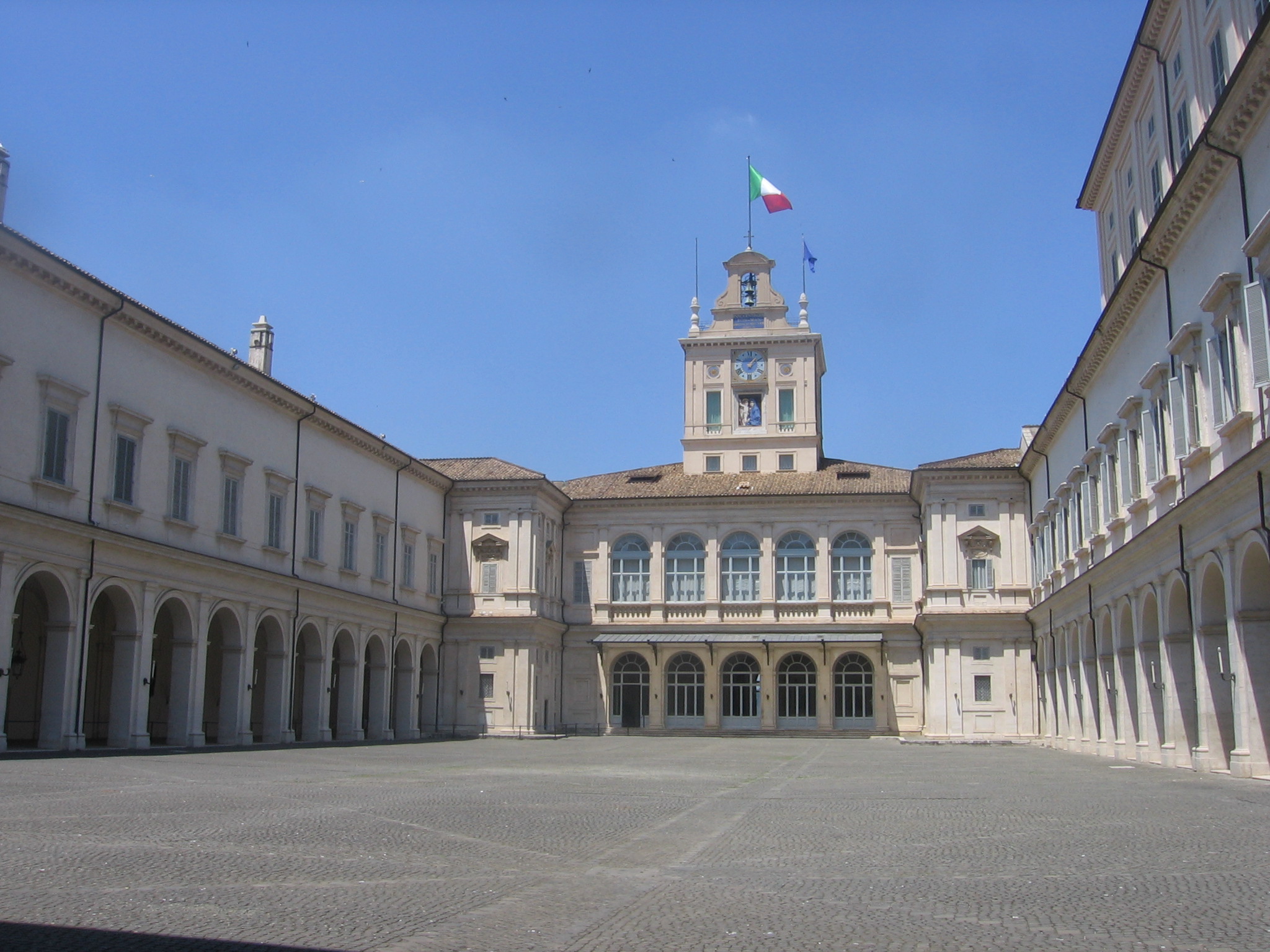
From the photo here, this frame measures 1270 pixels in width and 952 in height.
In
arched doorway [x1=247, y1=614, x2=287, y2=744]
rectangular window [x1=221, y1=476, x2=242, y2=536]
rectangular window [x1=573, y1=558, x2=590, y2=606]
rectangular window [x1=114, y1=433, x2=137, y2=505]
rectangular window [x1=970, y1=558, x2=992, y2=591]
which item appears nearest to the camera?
rectangular window [x1=114, y1=433, x2=137, y2=505]

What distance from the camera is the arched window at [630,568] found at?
2163 inches

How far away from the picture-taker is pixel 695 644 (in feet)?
176

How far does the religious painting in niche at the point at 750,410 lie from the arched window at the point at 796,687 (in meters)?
12.3

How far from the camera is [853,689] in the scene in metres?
53.2

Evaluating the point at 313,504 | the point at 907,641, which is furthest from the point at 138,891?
the point at 907,641

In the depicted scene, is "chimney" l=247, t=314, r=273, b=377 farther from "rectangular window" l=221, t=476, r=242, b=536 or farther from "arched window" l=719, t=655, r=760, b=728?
"arched window" l=719, t=655, r=760, b=728

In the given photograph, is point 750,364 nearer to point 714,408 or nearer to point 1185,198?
point 714,408

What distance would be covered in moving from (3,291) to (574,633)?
3230 centimetres

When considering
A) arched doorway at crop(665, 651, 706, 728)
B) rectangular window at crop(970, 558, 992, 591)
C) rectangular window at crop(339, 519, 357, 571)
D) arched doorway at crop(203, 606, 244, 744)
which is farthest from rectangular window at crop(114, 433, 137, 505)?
rectangular window at crop(970, 558, 992, 591)

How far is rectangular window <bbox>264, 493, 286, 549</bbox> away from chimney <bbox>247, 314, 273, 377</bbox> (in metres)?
7.89

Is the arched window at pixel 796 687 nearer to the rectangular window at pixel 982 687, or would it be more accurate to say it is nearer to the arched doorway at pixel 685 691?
the arched doorway at pixel 685 691

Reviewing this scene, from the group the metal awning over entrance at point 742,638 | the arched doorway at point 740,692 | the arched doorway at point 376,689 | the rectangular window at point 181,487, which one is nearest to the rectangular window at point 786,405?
the metal awning over entrance at point 742,638

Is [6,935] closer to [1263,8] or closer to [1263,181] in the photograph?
[1263,181]

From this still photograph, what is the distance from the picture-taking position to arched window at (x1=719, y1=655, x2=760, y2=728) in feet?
176
